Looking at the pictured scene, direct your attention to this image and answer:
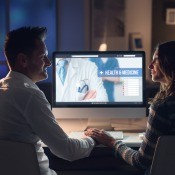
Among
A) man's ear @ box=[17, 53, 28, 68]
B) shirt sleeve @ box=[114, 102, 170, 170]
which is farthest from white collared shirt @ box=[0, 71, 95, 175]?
shirt sleeve @ box=[114, 102, 170, 170]

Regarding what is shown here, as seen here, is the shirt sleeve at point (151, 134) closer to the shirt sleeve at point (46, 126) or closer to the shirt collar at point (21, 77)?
the shirt sleeve at point (46, 126)

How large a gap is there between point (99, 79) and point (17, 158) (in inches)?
44.7

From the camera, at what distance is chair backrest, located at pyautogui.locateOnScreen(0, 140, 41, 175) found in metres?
1.46

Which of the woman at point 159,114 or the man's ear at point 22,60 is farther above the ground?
the man's ear at point 22,60

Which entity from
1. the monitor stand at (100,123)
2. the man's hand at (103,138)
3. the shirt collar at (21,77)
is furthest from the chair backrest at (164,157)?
the monitor stand at (100,123)

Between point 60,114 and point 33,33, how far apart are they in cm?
85

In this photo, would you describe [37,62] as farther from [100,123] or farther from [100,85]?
[100,123]

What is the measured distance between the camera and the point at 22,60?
1.79m

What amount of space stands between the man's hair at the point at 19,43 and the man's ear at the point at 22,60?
0.01 metres

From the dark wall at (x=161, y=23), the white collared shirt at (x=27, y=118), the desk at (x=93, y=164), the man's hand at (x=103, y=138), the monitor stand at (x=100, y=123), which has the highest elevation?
the dark wall at (x=161, y=23)

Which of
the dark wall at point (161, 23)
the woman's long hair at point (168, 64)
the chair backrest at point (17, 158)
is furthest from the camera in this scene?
the dark wall at point (161, 23)

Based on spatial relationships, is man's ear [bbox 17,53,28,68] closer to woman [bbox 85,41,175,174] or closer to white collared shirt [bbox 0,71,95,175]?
white collared shirt [bbox 0,71,95,175]

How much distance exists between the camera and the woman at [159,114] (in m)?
1.77

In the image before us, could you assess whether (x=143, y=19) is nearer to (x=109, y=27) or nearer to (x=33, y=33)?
(x=109, y=27)
